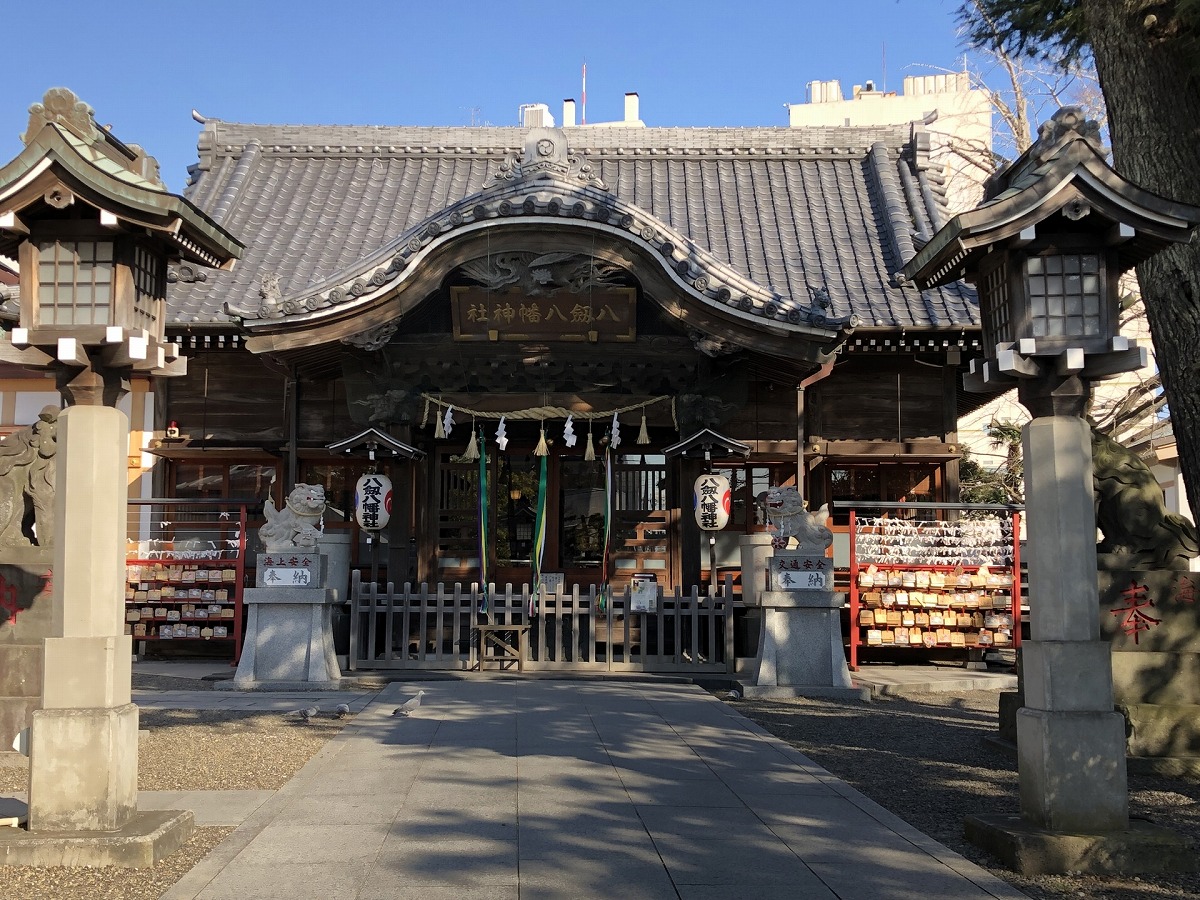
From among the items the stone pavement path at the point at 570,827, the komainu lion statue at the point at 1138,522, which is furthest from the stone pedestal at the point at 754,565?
the komainu lion statue at the point at 1138,522

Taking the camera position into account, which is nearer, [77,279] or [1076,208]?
[1076,208]

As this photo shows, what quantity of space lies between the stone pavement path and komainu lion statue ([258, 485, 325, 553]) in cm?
342

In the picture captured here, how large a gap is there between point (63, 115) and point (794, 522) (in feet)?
29.0

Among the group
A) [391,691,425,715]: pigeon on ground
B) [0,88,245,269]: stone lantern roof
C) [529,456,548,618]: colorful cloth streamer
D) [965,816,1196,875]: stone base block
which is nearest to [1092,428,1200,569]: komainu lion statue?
[965,816,1196,875]: stone base block

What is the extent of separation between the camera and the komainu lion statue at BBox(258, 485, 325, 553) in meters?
12.6

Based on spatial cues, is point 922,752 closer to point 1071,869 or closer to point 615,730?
point 615,730

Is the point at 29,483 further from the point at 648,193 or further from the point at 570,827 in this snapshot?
the point at 648,193

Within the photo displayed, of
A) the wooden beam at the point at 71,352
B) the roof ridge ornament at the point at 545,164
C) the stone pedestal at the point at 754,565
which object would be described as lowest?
the stone pedestal at the point at 754,565

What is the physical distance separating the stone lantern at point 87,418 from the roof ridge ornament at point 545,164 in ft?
27.7

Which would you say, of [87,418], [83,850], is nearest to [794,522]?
[87,418]

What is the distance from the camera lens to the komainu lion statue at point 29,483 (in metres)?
9.77

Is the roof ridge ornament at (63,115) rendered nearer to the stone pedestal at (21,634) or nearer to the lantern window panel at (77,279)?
the lantern window panel at (77,279)

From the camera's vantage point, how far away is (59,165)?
6.27 metres

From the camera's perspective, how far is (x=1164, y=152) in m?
8.55
